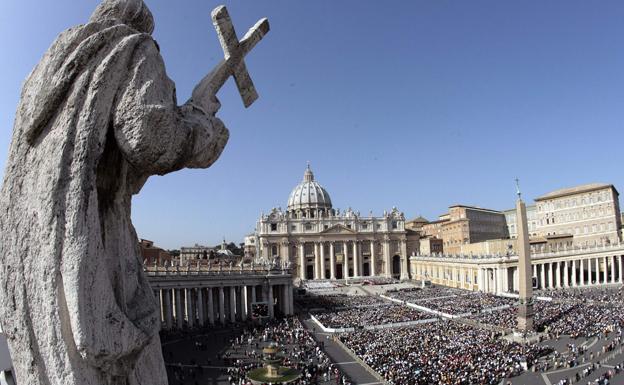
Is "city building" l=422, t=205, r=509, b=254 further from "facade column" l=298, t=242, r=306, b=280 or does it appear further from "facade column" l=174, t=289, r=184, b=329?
"facade column" l=174, t=289, r=184, b=329

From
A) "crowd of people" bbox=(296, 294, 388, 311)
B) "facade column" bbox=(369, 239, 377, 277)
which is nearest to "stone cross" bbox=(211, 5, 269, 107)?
"crowd of people" bbox=(296, 294, 388, 311)

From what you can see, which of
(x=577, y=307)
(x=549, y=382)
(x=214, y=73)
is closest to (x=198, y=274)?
(x=549, y=382)

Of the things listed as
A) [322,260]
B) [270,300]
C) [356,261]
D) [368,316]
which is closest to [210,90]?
[368,316]

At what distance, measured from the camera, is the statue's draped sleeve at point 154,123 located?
2514mm

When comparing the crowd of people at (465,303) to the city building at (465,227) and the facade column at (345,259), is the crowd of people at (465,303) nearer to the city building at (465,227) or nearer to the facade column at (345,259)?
the facade column at (345,259)

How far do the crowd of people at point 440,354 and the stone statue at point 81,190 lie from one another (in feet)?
56.3

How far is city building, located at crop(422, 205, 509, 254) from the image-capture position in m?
86.4

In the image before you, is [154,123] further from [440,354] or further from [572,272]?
[572,272]

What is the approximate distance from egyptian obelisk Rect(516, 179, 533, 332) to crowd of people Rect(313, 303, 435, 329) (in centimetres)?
684

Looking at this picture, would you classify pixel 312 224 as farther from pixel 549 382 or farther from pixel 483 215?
pixel 549 382

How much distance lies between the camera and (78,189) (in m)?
2.46

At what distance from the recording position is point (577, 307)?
34.1 metres

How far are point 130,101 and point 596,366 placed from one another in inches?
927

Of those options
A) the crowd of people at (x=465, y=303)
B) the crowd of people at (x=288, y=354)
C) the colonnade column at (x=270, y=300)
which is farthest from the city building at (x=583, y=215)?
the crowd of people at (x=288, y=354)
